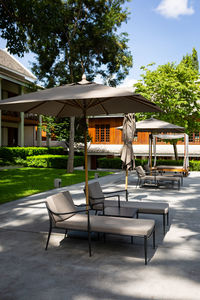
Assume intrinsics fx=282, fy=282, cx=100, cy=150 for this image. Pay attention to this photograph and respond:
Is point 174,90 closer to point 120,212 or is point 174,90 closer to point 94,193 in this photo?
point 94,193

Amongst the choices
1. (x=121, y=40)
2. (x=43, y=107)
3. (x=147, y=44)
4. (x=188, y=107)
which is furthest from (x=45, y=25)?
(x=188, y=107)

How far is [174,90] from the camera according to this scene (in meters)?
21.8

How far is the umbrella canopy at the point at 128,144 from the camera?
10062 millimetres

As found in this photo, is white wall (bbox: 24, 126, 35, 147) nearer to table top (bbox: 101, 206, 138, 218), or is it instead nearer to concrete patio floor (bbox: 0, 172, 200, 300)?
concrete patio floor (bbox: 0, 172, 200, 300)

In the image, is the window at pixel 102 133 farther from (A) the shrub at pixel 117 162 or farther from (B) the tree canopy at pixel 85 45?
(B) the tree canopy at pixel 85 45

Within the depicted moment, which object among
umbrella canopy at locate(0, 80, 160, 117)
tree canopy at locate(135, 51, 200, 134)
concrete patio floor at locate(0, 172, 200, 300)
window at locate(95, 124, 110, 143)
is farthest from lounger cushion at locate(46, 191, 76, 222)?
window at locate(95, 124, 110, 143)

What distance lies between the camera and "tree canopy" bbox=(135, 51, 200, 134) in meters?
20.9

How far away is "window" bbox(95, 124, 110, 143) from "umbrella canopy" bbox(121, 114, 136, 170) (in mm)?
21189

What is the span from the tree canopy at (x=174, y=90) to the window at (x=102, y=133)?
33.1 feet

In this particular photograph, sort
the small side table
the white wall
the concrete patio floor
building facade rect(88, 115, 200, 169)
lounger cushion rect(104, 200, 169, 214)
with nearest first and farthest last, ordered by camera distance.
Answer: the concrete patio floor < the small side table < lounger cushion rect(104, 200, 169, 214) < building facade rect(88, 115, 200, 169) < the white wall

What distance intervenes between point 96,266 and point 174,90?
19367mm

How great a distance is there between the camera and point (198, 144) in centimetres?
2875

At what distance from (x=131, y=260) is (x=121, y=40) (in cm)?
2017

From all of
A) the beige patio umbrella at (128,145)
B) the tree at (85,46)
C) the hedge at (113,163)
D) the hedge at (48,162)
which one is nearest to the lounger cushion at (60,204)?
the beige patio umbrella at (128,145)
